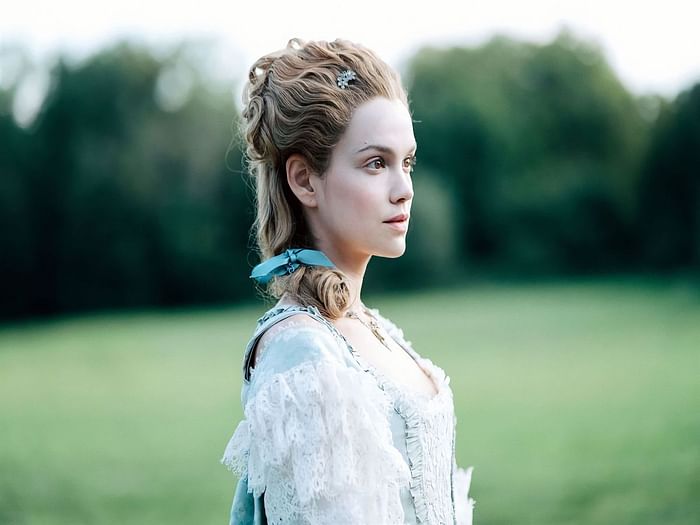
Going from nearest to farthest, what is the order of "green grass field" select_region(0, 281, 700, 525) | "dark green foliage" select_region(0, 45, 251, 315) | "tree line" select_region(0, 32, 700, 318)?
"green grass field" select_region(0, 281, 700, 525) < "dark green foliage" select_region(0, 45, 251, 315) < "tree line" select_region(0, 32, 700, 318)

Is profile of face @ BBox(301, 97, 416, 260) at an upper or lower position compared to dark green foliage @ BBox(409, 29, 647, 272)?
lower

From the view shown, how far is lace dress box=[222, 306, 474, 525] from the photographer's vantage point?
1318 mm

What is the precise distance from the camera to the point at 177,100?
20672 millimetres

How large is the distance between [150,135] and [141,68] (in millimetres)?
2010

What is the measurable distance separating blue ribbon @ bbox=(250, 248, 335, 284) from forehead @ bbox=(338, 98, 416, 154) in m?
0.22

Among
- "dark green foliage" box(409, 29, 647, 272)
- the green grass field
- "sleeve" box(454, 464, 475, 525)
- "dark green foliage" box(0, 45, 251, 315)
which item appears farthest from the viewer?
"dark green foliage" box(409, 29, 647, 272)

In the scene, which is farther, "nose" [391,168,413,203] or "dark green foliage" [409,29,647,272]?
"dark green foliage" [409,29,647,272]

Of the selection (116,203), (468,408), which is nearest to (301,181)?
(468,408)

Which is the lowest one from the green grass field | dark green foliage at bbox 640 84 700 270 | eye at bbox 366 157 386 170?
eye at bbox 366 157 386 170

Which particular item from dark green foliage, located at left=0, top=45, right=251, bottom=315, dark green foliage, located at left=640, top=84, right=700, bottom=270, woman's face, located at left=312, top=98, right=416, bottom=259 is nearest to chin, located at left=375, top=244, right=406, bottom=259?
woman's face, located at left=312, top=98, right=416, bottom=259

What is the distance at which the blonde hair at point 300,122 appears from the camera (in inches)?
62.2

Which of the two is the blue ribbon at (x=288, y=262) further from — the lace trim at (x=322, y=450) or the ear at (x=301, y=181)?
the lace trim at (x=322, y=450)

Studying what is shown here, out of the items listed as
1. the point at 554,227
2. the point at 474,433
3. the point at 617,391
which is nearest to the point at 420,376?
the point at 474,433

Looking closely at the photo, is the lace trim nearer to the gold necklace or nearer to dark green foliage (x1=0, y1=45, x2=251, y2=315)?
the gold necklace
